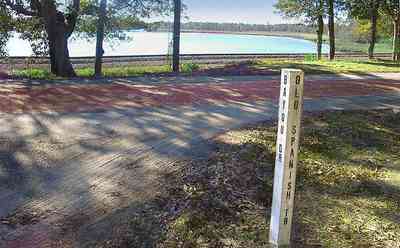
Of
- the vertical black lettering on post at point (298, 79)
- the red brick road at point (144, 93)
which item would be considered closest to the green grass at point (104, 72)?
the red brick road at point (144, 93)

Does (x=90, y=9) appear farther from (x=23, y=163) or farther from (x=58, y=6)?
(x=23, y=163)

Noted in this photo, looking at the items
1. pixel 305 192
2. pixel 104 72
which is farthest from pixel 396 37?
pixel 305 192

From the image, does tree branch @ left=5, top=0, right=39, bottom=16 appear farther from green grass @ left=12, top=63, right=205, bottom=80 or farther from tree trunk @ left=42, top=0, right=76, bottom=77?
green grass @ left=12, top=63, right=205, bottom=80

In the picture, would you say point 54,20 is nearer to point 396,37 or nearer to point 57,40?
point 57,40

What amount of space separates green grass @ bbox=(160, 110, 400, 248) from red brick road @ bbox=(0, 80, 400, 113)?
12.2 ft

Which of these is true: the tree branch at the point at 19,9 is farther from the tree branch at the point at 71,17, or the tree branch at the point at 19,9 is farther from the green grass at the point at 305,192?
the green grass at the point at 305,192

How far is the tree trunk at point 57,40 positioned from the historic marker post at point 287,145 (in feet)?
57.3

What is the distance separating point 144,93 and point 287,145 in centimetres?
975

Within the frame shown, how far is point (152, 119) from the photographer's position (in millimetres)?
11156

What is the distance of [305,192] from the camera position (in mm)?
7203

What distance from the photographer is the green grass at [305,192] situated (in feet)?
19.4

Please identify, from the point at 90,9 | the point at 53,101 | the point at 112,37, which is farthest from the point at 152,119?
the point at 112,37

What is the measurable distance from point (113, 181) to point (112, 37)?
20.0 meters

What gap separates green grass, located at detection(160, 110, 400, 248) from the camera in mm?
5906
